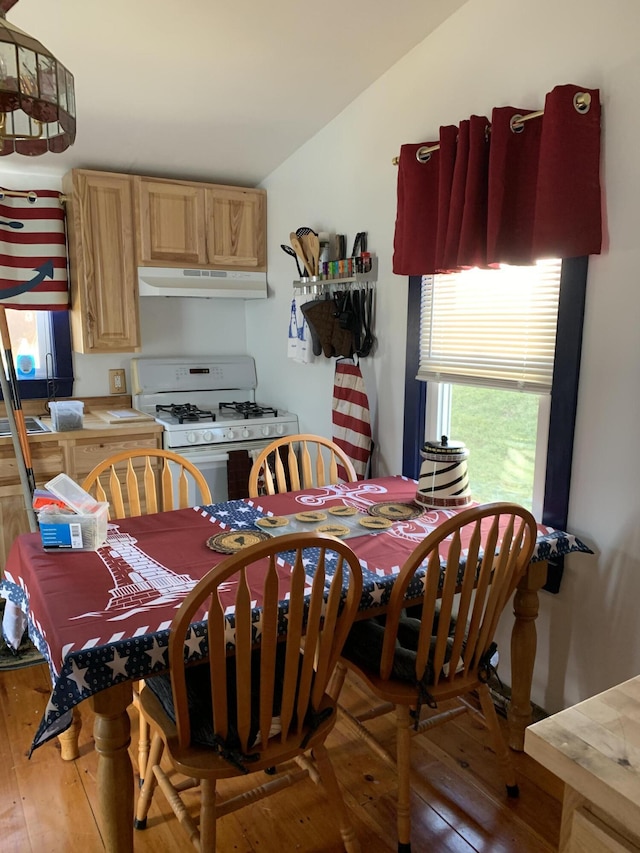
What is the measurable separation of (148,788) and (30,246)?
2.49 m

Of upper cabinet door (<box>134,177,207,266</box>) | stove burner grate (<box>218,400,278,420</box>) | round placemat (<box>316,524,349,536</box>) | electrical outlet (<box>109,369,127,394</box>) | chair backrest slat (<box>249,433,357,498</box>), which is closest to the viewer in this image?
round placemat (<box>316,524,349,536</box>)

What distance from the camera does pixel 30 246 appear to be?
299cm

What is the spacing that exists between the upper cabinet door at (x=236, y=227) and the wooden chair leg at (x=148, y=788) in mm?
2461

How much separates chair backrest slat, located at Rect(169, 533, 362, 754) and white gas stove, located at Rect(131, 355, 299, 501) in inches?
67.7

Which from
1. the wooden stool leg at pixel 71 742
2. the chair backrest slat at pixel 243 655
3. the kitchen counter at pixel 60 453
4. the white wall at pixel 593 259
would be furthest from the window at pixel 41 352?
the chair backrest slat at pixel 243 655

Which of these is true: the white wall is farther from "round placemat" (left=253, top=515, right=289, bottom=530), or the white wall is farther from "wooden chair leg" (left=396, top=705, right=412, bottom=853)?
"round placemat" (left=253, top=515, right=289, bottom=530)

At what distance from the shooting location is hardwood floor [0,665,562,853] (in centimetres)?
162


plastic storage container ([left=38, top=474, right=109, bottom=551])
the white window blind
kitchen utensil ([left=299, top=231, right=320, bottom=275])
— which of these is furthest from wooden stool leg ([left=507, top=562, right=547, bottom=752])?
kitchen utensil ([left=299, top=231, right=320, bottom=275])

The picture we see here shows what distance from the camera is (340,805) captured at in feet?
4.94

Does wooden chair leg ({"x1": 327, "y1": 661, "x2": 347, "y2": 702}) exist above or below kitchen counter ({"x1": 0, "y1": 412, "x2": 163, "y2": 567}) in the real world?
below

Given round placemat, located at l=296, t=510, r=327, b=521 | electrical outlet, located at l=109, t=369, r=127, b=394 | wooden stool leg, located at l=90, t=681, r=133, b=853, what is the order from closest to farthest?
wooden stool leg, located at l=90, t=681, r=133, b=853 → round placemat, located at l=296, t=510, r=327, b=521 → electrical outlet, located at l=109, t=369, r=127, b=394

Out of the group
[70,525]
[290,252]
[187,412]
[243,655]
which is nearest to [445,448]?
[243,655]

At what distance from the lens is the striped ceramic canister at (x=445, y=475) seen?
205 centimetres

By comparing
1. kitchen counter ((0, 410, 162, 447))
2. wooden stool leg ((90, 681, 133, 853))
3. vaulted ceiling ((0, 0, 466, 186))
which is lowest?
wooden stool leg ((90, 681, 133, 853))
